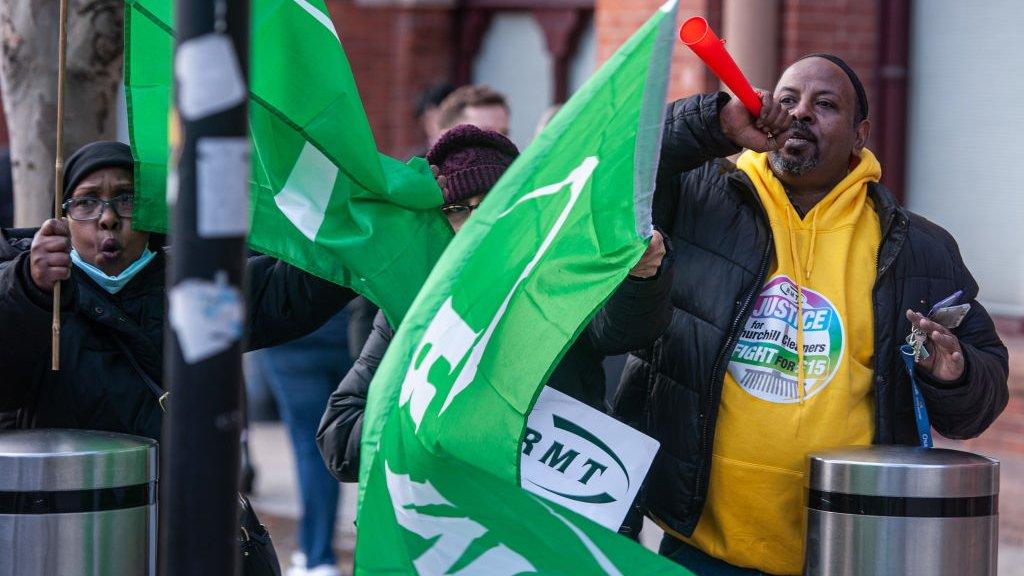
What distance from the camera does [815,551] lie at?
344 cm

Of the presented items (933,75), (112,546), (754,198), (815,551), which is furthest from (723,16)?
(112,546)

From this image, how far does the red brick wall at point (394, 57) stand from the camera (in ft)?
35.2

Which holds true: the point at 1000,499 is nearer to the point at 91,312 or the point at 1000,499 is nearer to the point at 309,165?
the point at 309,165

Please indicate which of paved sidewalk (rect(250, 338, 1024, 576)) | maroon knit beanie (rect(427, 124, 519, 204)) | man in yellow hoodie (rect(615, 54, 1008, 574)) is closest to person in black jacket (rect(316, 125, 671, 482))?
maroon knit beanie (rect(427, 124, 519, 204))

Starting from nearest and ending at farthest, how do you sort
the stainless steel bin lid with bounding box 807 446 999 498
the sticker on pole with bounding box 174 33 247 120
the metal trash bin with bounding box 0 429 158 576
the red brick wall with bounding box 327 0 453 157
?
the sticker on pole with bounding box 174 33 247 120 → the metal trash bin with bounding box 0 429 158 576 → the stainless steel bin lid with bounding box 807 446 999 498 → the red brick wall with bounding box 327 0 453 157

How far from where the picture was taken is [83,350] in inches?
143

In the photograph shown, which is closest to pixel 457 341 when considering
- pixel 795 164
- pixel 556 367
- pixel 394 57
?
pixel 556 367

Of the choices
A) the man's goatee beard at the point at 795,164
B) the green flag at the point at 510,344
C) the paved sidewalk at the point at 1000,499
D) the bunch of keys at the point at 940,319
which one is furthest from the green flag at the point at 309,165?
the paved sidewalk at the point at 1000,499

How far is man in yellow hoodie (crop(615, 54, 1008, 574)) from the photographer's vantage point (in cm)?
363

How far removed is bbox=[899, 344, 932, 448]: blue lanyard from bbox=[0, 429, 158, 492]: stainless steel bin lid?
5.31ft

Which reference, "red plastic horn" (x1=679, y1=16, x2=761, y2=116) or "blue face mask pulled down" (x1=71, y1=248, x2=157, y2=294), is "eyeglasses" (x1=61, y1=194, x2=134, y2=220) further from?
"red plastic horn" (x1=679, y1=16, x2=761, y2=116)

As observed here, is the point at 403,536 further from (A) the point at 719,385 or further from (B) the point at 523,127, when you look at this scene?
(B) the point at 523,127

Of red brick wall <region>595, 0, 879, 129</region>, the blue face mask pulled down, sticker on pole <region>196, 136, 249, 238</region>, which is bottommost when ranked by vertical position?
the blue face mask pulled down

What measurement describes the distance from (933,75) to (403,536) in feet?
18.6
